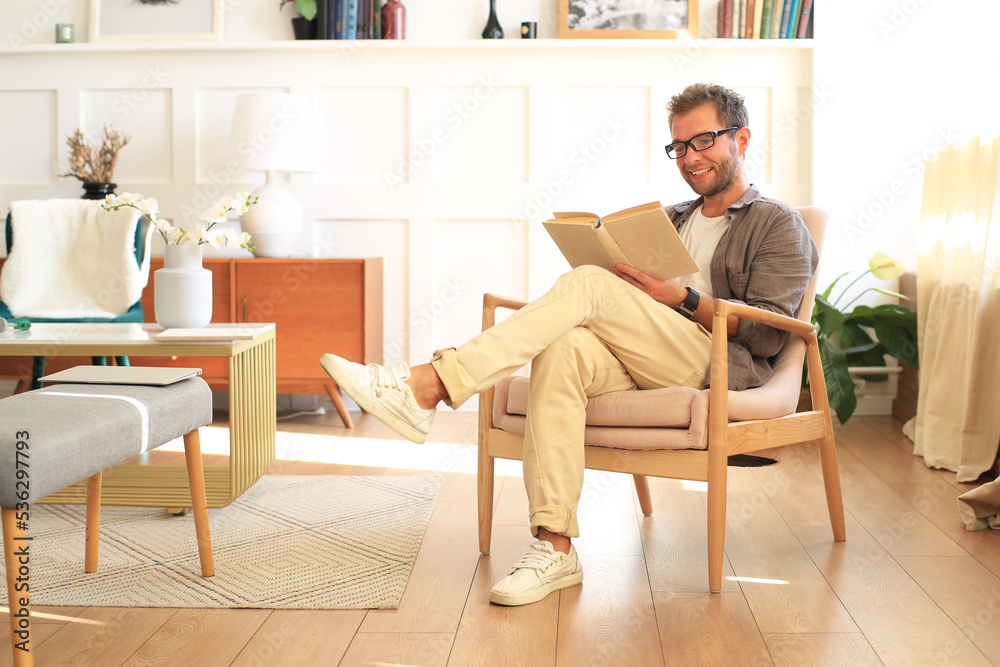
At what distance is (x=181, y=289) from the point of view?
234 cm

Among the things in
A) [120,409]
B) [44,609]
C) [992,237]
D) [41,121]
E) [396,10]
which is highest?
[396,10]

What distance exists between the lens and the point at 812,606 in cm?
171

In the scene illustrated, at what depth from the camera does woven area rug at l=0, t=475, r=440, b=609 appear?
1.76m

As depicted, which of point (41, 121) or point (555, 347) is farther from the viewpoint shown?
point (41, 121)

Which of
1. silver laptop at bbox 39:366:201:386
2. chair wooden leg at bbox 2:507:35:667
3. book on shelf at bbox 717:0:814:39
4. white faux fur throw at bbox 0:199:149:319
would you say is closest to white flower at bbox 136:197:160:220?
silver laptop at bbox 39:366:201:386

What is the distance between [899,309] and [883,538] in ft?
4.94

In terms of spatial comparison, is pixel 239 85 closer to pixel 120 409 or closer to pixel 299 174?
pixel 299 174

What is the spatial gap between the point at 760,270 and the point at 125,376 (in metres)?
1.37

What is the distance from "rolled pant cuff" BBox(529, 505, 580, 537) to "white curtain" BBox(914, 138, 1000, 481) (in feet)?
4.94

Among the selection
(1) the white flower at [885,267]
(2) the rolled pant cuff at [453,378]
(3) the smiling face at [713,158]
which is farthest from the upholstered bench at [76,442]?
(1) the white flower at [885,267]

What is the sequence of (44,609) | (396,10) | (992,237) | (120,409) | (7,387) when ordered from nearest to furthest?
(120,409) → (44,609) → (992,237) → (396,10) → (7,387)

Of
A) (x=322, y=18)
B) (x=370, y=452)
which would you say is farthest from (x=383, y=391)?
(x=322, y=18)

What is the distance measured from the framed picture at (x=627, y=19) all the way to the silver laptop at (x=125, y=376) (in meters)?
2.44

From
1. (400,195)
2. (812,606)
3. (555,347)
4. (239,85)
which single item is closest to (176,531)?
(555,347)
